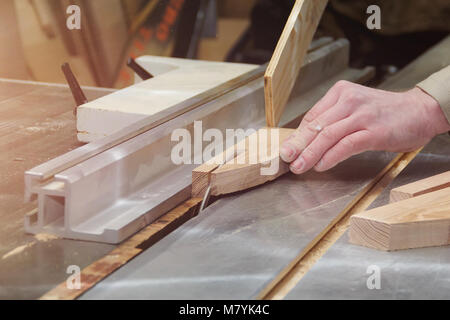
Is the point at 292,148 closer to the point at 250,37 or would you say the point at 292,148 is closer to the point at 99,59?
the point at 99,59

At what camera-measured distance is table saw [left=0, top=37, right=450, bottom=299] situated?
105 centimetres

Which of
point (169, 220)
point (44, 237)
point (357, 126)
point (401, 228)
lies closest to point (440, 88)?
point (357, 126)

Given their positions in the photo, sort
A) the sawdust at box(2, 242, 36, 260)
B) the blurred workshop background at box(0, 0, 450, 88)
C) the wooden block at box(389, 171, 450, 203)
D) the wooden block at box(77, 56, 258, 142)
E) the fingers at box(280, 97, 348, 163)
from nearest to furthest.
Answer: the sawdust at box(2, 242, 36, 260)
the wooden block at box(389, 171, 450, 203)
the fingers at box(280, 97, 348, 163)
the wooden block at box(77, 56, 258, 142)
the blurred workshop background at box(0, 0, 450, 88)

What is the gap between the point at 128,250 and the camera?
1.17 metres

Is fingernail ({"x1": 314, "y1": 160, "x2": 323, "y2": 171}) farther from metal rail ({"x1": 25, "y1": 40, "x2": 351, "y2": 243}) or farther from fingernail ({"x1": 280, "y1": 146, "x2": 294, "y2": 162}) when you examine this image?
metal rail ({"x1": 25, "y1": 40, "x2": 351, "y2": 243})

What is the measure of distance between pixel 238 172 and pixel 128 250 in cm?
35

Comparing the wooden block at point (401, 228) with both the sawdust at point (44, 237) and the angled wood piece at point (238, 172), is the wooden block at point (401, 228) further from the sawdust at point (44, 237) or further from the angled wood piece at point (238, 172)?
the sawdust at point (44, 237)

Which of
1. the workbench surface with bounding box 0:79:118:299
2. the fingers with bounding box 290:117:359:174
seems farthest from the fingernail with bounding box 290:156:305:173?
the workbench surface with bounding box 0:79:118:299

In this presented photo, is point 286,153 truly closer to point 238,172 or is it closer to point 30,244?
point 238,172

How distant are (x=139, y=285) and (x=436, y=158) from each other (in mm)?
946

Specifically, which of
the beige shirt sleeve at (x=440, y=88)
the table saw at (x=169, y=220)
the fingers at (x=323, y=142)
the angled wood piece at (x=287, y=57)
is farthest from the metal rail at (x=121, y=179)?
the beige shirt sleeve at (x=440, y=88)

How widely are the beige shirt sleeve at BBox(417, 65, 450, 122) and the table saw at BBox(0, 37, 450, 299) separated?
6.6 inches

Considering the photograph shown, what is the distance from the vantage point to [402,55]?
12.4 ft
